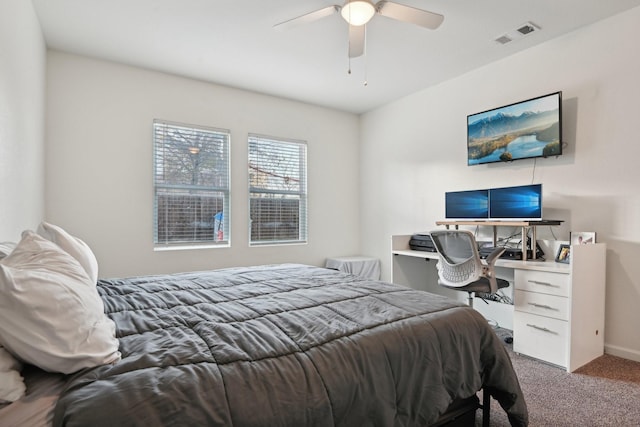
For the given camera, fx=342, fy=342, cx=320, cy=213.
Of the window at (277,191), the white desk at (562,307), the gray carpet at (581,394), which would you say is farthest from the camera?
the window at (277,191)

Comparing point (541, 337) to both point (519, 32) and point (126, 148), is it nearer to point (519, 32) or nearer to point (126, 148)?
point (519, 32)

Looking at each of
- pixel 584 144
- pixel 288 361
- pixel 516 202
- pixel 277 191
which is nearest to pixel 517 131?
pixel 584 144

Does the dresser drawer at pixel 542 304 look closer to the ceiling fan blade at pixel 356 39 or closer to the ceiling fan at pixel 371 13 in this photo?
the ceiling fan at pixel 371 13

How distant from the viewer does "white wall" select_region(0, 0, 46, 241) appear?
1.93 m

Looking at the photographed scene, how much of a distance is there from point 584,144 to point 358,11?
86.2 inches

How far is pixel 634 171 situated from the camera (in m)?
2.60

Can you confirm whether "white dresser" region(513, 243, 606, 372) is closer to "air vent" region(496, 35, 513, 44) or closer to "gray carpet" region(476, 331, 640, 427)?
"gray carpet" region(476, 331, 640, 427)

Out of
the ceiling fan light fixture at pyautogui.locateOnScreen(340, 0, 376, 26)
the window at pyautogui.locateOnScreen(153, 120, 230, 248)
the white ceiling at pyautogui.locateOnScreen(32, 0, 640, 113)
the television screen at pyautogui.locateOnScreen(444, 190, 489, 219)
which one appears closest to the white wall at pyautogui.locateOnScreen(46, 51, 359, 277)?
the window at pyautogui.locateOnScreen(153, 120, 230, 248)

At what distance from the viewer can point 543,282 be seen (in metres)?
2.58

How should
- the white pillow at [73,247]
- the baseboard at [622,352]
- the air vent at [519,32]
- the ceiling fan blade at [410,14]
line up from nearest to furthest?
the white pillow at [73,247]
the ceiling fan blade at [410,14]
the baseboard at [622,352]
the air vent at [519,32]

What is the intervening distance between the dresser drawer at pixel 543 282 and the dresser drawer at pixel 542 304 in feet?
0.12


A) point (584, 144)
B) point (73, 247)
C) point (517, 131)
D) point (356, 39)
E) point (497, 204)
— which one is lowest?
point (73, 247)

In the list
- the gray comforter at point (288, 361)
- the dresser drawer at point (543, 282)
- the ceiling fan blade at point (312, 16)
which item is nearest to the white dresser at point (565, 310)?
the dresser drawer at point (543, 282)

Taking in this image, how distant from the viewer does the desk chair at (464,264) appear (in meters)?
2.76
